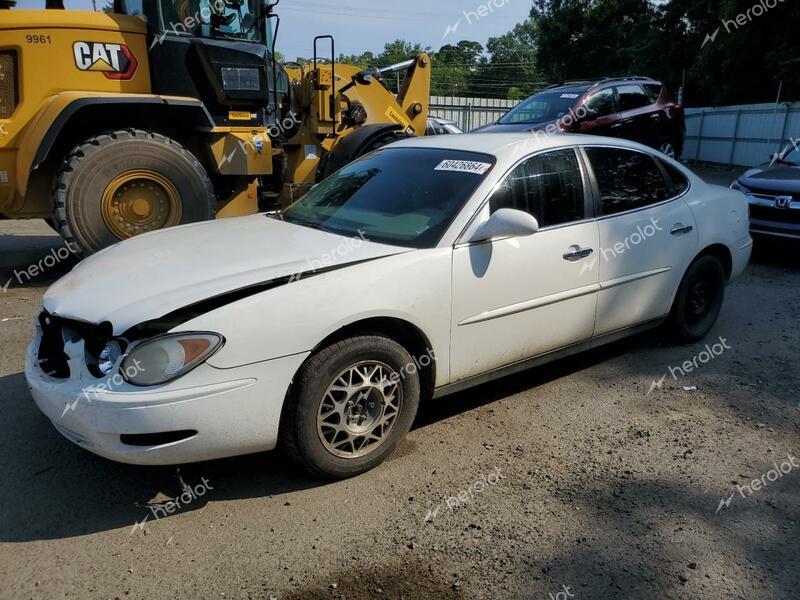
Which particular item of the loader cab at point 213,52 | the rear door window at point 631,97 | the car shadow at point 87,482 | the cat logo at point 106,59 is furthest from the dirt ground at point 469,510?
the rear door window at point 631,97

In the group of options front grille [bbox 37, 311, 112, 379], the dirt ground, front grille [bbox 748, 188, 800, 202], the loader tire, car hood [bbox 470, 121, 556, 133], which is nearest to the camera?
the dirt ground

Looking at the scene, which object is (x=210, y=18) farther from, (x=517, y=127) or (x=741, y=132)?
(x=741, y=132)

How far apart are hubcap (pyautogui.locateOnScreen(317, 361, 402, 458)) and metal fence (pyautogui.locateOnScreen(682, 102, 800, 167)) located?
49.9ft

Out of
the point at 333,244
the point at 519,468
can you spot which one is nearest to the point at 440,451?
the point at 519,468

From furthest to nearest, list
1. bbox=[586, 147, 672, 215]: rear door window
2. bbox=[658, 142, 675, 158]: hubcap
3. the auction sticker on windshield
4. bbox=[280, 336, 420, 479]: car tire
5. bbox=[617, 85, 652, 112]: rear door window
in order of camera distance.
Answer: bbox=[658, 142, 675, 158]: hubcap, bbox=[617, 85, 652, 112]: rear door window, bbox=[586, 147, 672, 215]: rear door window, the auction sticker on windshield, bbox=[280, 336, 420, 479]: car tire

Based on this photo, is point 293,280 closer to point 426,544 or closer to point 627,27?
point 426,544

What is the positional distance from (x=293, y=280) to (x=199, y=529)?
3.79 feet

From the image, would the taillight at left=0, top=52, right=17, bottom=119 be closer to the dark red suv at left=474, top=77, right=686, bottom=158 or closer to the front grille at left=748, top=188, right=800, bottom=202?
the dark red suv at left=474, top=77, right=686, bottom=158

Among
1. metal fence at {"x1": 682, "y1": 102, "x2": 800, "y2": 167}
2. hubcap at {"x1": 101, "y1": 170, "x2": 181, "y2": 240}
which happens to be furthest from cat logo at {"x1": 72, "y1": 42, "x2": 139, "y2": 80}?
metal fence at {"x1": 682, "y1": 102, "x2": 800, "y2": 167}

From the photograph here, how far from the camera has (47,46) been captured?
599 cm

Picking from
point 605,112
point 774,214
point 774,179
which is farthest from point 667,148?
point 774,214

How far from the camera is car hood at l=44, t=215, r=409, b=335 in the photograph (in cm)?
279

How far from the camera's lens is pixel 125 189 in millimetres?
6164

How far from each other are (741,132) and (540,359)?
17.4m
